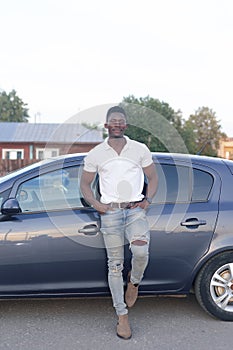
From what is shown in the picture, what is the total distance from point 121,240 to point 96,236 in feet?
0.93

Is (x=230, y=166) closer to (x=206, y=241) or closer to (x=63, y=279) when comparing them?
(x=206, y=241)

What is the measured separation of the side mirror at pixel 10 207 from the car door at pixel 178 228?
1.11 m

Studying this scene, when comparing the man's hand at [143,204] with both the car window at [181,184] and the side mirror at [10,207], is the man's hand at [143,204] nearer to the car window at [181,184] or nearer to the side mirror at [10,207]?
the car window at [181,184]

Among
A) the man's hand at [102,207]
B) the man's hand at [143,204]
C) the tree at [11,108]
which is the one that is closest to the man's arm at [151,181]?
the man's hand at [143,204]

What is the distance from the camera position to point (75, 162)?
3.16 meters

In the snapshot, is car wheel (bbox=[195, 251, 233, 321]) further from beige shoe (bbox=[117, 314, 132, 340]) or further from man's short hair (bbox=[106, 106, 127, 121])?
man's short hair (bbox=[106, 106, 127, 121])

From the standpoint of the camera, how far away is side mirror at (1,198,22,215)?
286 cm

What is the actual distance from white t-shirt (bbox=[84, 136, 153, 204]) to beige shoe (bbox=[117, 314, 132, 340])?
96 cm

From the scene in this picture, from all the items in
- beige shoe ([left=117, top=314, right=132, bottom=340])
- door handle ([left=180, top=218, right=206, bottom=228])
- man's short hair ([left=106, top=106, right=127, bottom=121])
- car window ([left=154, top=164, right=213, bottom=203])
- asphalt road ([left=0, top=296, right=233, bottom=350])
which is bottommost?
asphalt road ([left=0, top=296, right=233, bottom=350])

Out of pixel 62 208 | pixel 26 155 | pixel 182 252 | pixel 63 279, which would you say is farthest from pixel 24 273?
pixel 26 155

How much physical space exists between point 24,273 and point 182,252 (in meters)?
1.35

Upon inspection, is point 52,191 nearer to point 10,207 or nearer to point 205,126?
point 10,207

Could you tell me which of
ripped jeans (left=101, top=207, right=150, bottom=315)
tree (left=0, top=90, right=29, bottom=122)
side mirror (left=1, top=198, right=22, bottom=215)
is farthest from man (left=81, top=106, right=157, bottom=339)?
tree (left=0, top=90, right=29, bottom=122)

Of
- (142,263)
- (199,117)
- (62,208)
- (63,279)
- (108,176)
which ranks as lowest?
(63,279)
